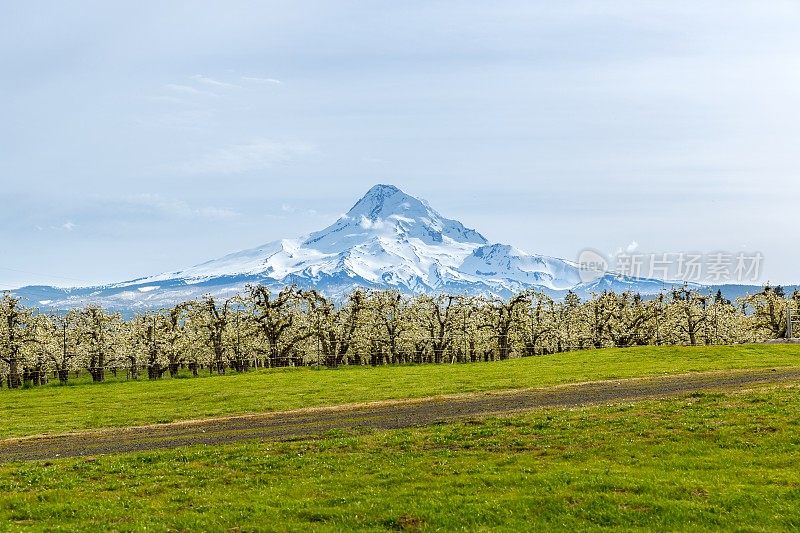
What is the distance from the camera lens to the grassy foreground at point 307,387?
153 feet

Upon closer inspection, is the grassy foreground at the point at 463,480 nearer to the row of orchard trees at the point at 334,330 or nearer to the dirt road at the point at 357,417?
the dirt road at the point at 357,417

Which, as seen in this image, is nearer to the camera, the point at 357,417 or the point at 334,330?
the point at 357,417

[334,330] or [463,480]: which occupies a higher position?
[334,330]

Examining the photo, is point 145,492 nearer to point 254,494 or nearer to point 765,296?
point 254,494

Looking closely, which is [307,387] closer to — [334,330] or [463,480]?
[463,480]

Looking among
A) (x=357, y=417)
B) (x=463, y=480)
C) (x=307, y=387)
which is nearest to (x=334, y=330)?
(x=307, y=387)

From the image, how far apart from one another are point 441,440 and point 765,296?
388 feet

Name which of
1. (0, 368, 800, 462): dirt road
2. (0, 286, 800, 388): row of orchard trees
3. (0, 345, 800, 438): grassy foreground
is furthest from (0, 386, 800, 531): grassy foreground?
(0, 286, 800, 388): row of orchard trees

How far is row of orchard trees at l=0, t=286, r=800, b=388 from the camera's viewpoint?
103 m

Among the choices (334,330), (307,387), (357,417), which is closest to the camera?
(357,417)

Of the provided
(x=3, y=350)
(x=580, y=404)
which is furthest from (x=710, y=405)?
(x=3, y=350)

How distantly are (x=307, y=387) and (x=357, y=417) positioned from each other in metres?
19.7

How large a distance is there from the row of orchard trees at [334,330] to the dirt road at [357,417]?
2083 inches

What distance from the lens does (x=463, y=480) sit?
74.8ft
